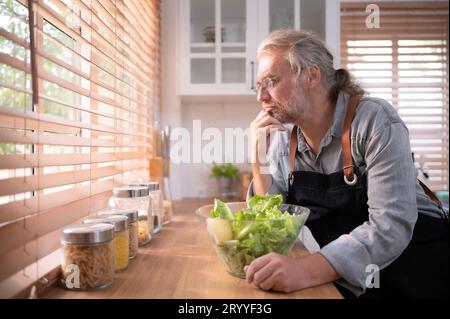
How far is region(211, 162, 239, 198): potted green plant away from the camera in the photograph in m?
2.12

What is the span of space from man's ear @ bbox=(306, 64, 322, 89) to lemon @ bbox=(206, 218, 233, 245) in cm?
56

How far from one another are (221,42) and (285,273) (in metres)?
1.47

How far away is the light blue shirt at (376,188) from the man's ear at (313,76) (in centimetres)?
9

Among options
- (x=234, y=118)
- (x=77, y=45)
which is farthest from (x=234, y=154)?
(x=77, y=45)

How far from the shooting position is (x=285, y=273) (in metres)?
0.67

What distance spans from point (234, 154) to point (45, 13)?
A: 1.56 m

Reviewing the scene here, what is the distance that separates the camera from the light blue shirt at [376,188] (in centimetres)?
75

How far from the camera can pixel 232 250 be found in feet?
2.38

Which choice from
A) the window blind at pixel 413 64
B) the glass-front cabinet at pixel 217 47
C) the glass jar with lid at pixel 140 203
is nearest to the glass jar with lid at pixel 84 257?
the glass jar with lid at pixel 140 203

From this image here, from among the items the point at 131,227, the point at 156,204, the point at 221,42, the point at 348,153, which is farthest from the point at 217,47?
the point at 131,227

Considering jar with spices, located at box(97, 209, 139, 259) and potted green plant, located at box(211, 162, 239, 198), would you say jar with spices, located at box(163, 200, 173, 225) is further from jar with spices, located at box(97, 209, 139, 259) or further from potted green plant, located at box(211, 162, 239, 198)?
potted green plant, located at box(211, 162, 239, 198)

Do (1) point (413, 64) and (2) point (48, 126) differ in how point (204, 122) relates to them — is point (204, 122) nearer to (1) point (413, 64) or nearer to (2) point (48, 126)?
(1) point (413, 64)
